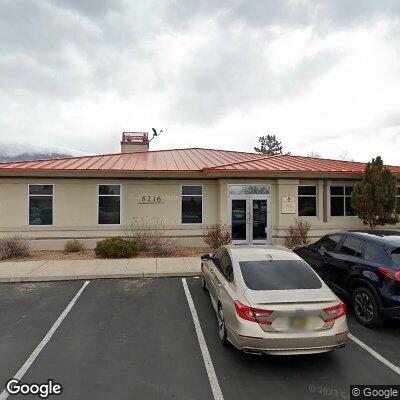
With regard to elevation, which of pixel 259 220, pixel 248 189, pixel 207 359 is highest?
pixel 248 189

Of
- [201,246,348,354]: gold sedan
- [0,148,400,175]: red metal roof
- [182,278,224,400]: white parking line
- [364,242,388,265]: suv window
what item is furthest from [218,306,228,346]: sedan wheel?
[0,148,400,175]: red metal roof

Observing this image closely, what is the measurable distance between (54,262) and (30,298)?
3.70 m

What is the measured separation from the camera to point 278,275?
17.4 ft

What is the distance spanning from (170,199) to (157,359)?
1001cm

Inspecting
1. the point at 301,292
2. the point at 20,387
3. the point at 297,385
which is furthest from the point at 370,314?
the point at 20,387

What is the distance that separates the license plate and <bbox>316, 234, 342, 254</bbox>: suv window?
359 cm

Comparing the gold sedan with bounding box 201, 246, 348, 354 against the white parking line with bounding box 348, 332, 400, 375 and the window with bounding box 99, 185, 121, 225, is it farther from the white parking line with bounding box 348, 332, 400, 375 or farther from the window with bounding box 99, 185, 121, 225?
the window with bounding box 99, 185, 121, 225

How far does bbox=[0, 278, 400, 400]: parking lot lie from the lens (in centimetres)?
417

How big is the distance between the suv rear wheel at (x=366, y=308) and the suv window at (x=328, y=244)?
4.63ft

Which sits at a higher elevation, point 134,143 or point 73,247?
point 134,143

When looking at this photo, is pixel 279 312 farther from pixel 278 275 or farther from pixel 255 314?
pixel 278 275

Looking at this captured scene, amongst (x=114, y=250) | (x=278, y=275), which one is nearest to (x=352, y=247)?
(x=278, y=275)

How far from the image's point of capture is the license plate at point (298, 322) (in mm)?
4418

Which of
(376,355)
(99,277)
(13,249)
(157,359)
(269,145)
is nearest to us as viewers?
(157,359)
